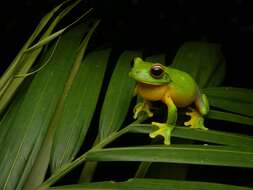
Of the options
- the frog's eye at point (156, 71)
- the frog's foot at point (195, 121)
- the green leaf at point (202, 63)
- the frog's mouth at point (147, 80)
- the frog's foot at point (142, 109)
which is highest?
the green leaf at point (202, 63)

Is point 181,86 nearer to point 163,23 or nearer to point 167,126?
point 167,126

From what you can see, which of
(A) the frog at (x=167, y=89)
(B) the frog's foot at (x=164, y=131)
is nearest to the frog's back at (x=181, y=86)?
(A) the frog at (x=167, y=89)

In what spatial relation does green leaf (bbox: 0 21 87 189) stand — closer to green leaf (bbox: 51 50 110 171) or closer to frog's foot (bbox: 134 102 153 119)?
green leaf (bbox: 51 50 110 171)

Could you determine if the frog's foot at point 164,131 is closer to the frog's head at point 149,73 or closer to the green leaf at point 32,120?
the frog's head at point 149,73

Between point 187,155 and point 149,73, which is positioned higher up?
point 149,73

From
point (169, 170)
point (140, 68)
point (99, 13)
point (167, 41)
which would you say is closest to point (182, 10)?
point (167, 41)

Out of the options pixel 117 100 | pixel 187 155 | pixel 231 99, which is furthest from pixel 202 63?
pixel 187 155

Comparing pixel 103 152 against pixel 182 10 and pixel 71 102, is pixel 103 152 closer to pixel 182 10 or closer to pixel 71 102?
pixel 71 102
